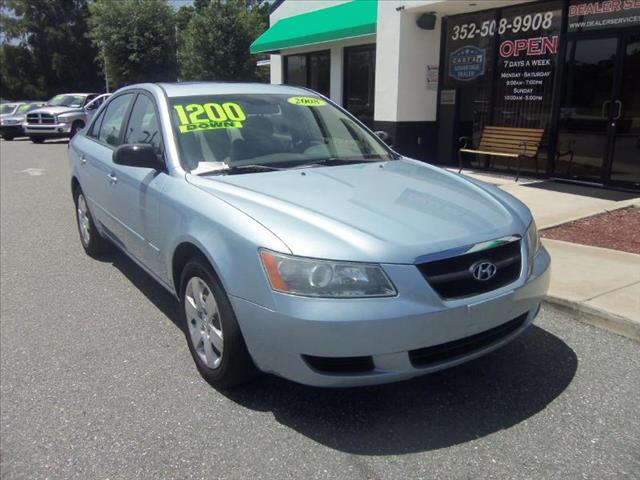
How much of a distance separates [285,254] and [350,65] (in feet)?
42.2

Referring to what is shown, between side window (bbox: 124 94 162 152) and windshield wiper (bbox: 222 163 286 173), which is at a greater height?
side window (bbox: 124 94 162 152)

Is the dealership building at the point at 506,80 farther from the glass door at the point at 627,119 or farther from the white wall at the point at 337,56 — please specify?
the white wall at the point at 337,56

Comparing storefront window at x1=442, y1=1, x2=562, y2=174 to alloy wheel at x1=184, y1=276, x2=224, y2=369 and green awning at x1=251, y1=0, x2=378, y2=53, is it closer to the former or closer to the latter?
green awning at x1=251, y1=0, x2=378, y2=53

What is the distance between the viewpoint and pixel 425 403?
10.1ft

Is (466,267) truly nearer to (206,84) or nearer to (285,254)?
(285,254)

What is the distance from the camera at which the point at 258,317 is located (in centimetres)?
272

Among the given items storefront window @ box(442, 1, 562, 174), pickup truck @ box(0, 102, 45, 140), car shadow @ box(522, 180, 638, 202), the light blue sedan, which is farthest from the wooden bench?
pickup truck @ box(0, 102, 45, 140)

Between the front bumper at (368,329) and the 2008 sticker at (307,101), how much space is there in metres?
2.09

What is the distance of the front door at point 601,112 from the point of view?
8422mm

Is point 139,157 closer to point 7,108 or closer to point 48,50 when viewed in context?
point 7,108

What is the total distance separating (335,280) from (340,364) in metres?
0.40

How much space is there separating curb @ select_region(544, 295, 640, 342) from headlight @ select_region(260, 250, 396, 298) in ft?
6.83

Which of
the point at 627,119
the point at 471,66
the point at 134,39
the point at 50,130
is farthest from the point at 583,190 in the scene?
the point at 134,39

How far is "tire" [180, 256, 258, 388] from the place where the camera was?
9.69 feet
